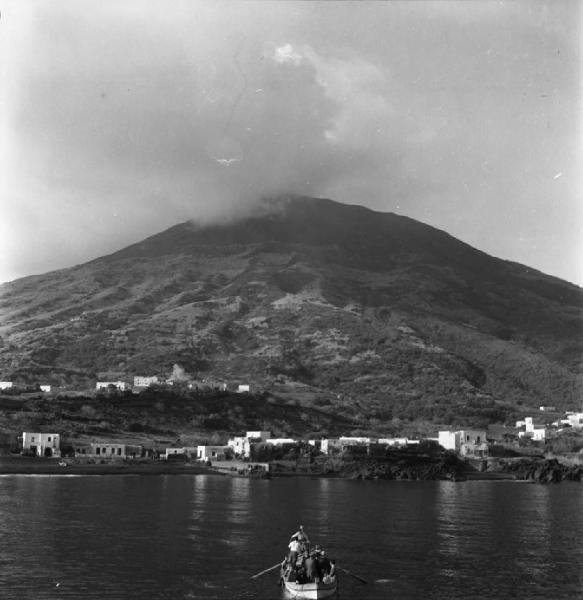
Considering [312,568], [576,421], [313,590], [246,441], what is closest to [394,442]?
[246,441]

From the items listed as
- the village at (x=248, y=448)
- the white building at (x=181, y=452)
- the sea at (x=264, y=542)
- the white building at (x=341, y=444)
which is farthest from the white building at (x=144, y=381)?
the sea at (x=264, y=542)

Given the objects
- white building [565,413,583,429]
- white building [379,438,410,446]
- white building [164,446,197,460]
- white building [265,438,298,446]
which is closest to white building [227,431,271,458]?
white building [265,438,298,446]

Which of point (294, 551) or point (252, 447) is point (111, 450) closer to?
point (252, 447)

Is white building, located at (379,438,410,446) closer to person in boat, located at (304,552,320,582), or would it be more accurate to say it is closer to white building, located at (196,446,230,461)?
white building, located at (196,446,230,461)

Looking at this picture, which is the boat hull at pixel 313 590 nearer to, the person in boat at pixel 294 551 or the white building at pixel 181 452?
the person in boat at pixel 294 551

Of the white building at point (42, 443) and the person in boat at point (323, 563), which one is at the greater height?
the white building at point (42, 443)
